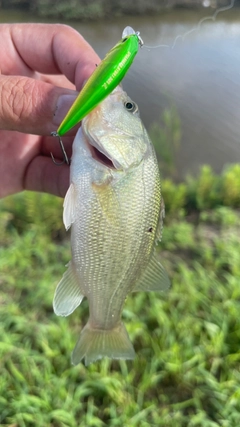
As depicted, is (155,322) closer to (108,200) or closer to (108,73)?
(108,200)

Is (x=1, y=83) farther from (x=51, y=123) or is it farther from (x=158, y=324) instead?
(x=158, y=324)

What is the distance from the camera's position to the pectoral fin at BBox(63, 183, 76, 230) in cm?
115

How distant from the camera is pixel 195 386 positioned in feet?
7.25

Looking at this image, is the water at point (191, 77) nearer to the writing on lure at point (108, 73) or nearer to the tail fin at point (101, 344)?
the tail fin at point (101, 344)

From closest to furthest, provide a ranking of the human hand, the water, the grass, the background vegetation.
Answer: the human hand → the grass → the water → the background vegetation

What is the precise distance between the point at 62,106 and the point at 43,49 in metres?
0.78

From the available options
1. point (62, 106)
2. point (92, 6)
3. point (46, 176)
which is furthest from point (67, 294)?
point (92, 6)

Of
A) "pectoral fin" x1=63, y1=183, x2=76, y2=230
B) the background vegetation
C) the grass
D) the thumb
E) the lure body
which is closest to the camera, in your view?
the lure body

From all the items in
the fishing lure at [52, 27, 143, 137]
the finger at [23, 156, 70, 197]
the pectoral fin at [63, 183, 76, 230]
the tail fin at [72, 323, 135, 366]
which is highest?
the fishing lure at [52, 27, 143, 137]

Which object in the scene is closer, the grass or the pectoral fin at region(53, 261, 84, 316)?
the pectoral fin at region(53, 261, 84, 316)

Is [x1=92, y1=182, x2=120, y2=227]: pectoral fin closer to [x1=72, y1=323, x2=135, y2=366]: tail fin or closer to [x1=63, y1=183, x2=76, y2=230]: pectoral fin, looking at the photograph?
[x1=63, y1=183, x2=76, y2=230]: pectoral fin

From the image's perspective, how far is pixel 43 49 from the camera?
1852 mm

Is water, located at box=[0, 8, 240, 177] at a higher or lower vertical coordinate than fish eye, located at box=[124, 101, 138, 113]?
lower

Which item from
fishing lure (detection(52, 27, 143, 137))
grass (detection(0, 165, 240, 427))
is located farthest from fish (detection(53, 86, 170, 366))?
grass (detection(0, 165, 240, 427))
